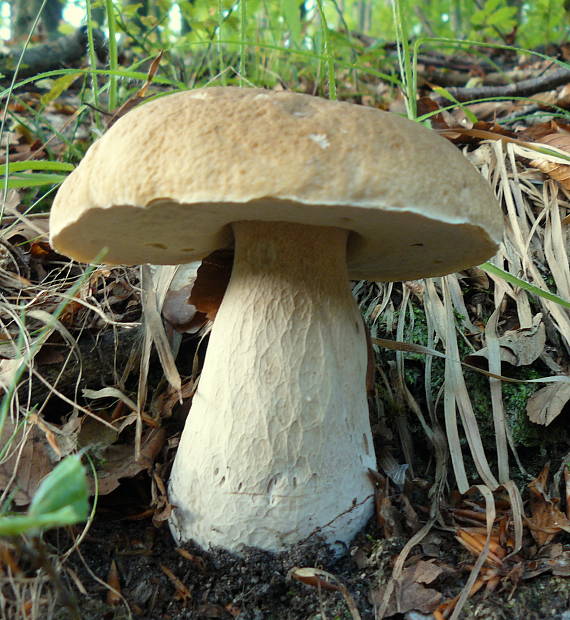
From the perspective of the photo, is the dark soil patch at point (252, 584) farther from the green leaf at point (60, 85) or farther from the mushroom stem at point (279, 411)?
the green leaf at point (60, 85)

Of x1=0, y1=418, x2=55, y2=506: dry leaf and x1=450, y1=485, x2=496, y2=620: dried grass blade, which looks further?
x1=0, y1=418, x2=55, y2=506: dry leaf

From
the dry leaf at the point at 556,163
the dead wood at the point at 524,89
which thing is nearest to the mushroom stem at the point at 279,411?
the dry leaf at the point at 556,163

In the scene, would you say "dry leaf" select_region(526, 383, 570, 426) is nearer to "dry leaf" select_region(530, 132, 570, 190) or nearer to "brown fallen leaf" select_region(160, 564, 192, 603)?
"dry leaf" select_region(530, 132, 570, 190)

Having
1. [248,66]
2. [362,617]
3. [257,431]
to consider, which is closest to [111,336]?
[257,431]

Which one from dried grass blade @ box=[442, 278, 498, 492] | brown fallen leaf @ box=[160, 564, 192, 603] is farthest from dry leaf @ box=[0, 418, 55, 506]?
dried grass blade @ box=[442, 278, 498, 492]

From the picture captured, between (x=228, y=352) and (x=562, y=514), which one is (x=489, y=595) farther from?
(x=228, y=352)

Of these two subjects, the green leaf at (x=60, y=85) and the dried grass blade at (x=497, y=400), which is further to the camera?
the green leaf at (x=60, y=85)
